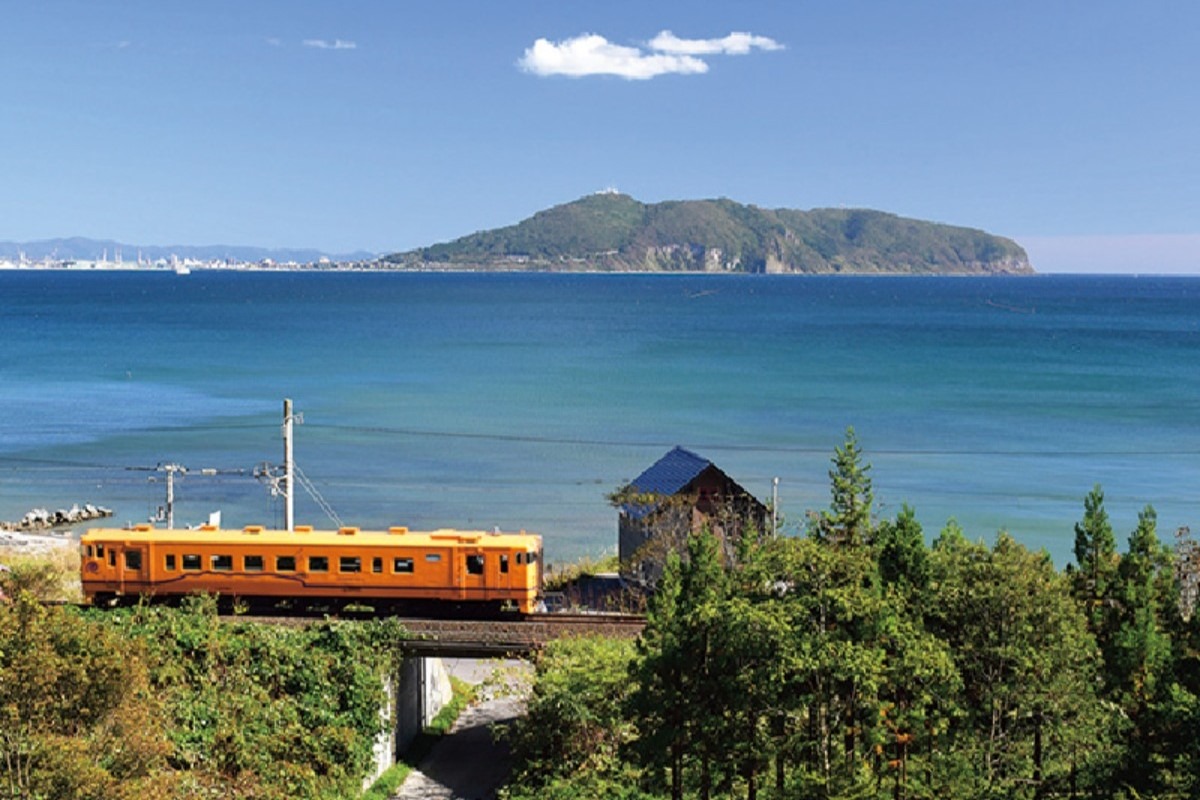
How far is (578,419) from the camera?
250 ft

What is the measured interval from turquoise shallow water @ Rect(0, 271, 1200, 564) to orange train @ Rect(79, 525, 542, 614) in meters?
17.3

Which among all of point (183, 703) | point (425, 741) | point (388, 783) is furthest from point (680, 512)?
point (183, 703)

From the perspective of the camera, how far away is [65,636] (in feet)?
51.6

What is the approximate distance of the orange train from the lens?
28625mm

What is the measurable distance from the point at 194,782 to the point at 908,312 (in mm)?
181087

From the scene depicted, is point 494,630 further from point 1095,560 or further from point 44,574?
point 1095,560

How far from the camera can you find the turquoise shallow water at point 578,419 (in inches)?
2119

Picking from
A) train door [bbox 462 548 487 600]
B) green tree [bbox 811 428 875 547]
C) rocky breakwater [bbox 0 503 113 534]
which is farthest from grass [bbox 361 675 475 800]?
rocky breakwater [bbox 0 503 113 534]

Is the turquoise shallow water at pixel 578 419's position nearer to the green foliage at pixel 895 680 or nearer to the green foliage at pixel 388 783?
the green foliage at pixel 388 783

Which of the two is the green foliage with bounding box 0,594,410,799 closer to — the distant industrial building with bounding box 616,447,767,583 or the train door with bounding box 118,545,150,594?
the train door with bounding box 118,545,150,594

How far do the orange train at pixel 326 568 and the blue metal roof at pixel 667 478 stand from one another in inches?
230

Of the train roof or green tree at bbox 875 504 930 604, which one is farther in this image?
the train roof

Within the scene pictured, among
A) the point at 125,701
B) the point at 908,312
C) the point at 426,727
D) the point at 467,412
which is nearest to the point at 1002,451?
the point at 467,412

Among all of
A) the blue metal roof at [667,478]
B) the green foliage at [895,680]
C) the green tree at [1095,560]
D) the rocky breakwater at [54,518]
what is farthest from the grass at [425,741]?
the rocky breakwater at [54,518]
